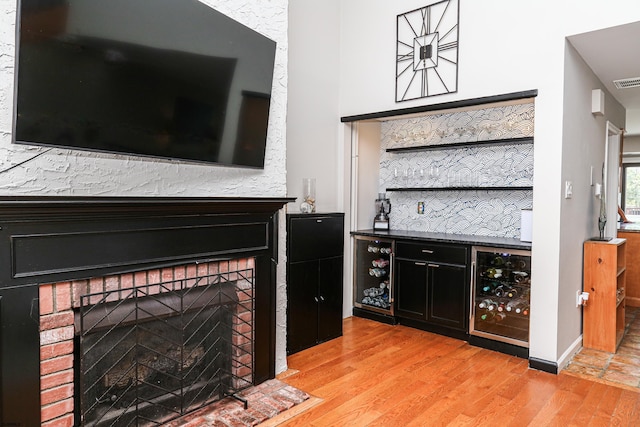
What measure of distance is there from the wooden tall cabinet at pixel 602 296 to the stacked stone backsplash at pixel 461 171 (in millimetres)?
637

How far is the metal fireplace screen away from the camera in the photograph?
80.3 inches

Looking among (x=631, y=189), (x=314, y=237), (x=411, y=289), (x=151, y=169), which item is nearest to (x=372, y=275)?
(x=411, y=289)

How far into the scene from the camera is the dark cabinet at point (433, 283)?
3588 millimetres

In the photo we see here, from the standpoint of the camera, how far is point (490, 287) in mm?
3553

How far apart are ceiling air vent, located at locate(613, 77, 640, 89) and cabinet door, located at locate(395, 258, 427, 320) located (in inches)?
98.9

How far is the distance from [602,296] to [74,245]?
383cm

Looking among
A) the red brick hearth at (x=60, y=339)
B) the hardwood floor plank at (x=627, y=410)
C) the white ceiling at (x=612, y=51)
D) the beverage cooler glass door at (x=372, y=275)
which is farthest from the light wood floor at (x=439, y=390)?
the white ceiling at (x=612, y=51)

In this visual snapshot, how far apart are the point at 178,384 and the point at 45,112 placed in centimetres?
159

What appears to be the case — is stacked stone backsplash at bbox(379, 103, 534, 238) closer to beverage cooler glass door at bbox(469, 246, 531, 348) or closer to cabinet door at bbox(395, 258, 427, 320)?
beverage cooler glass door at bbox(469, 246, 531, 348)

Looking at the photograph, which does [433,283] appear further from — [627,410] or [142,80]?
[142,80]

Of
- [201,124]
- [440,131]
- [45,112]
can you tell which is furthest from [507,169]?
[45,112]

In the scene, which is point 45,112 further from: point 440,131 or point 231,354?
point 440,131

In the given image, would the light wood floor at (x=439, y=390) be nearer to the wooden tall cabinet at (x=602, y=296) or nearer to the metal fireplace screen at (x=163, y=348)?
the metal fireplace screen at (x=163, y=348)

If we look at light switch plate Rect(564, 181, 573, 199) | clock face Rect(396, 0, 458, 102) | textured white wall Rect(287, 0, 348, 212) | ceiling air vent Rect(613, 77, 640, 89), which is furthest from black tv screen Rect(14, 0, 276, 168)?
ceiling air vent Rect(613, 77, 640, 89)
